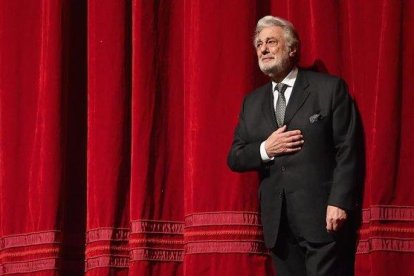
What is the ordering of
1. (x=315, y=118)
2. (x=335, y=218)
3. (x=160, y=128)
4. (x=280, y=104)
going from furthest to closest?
(x=160, y=128), (x=280, y=104), (x=315, y=118), (x=335, y=218)

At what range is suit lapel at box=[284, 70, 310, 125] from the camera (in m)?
2.29

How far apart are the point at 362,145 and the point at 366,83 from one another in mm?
199

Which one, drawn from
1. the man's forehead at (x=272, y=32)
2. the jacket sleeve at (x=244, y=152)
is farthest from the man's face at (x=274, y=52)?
the jacket sleeve at (x=244, y=152)

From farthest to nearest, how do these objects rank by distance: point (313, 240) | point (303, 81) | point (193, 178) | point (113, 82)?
point (113, 82) → point (193, 178) → point (303, 81) → point (313, 240)

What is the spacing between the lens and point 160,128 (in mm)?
2920

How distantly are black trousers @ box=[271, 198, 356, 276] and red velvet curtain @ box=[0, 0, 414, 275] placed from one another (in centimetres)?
27

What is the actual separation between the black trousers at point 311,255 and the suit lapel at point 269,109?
0.22 meters

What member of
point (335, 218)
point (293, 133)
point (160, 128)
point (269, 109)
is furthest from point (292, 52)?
point (160, 128)

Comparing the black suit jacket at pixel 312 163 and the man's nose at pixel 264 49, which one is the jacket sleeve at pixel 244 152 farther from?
the man's nose at pixel 264 49

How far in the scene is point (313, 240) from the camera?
2176mm

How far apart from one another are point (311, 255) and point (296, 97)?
407 mm

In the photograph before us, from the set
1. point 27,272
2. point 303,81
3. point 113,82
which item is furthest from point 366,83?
point 27,272

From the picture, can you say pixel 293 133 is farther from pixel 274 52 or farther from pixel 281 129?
pixel 274 52

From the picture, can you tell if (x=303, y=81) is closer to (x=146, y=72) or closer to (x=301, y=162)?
(x=301, y=162)
